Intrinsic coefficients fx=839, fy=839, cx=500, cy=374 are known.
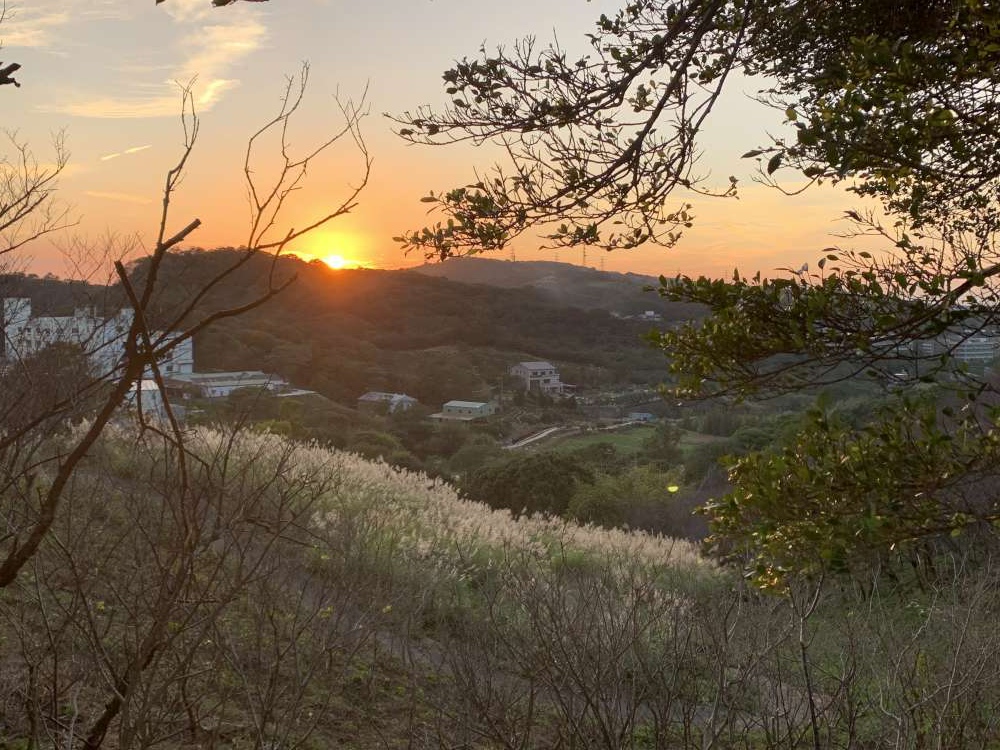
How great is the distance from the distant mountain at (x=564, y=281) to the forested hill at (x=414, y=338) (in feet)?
12.1

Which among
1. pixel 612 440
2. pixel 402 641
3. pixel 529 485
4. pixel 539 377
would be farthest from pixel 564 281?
Result: pixel 402 641

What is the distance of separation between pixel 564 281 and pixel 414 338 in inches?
1061

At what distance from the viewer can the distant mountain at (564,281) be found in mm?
58531

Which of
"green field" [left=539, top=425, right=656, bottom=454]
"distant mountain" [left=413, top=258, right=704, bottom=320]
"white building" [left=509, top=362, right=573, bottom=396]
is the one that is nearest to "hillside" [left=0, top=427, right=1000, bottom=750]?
"green field" [left=539, top=425, right=656, bottom=454]

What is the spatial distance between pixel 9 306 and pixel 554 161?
7.37 meters

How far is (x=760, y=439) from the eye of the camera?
20.4 m

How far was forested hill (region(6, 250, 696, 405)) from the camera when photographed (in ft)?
128

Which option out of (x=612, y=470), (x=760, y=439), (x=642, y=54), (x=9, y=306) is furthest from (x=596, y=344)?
(x=642, y=54)

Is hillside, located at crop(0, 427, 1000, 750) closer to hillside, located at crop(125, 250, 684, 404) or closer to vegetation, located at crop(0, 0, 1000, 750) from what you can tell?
vegetation, located at crop(0, 0, 1000, 750)

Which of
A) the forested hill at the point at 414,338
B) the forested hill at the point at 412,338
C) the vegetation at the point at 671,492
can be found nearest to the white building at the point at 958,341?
the vegetation at the point at 671,492

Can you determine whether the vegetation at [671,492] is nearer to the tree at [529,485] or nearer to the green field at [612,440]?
the tree at [529,485]

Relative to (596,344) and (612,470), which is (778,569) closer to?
(612,470)

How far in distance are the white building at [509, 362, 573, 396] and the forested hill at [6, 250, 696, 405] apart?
4.49 ft

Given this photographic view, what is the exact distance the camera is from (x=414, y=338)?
46156 mm
